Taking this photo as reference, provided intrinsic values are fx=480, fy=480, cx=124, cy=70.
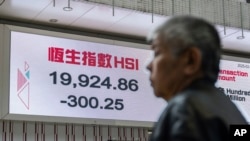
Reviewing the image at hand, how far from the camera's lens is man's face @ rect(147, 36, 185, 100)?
4.30 feet

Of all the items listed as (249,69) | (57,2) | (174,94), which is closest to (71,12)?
(57,2)

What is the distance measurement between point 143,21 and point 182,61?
6.09 meters

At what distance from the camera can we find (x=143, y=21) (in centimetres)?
734

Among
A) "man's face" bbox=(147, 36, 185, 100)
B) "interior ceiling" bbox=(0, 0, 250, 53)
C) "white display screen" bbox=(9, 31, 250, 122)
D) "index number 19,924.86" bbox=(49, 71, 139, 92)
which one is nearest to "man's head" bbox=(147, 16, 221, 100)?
"man's face" bbox=(147, 36, 185, 100)

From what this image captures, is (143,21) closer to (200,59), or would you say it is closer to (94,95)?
(94,95)

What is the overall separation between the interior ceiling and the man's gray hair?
528 centimetres

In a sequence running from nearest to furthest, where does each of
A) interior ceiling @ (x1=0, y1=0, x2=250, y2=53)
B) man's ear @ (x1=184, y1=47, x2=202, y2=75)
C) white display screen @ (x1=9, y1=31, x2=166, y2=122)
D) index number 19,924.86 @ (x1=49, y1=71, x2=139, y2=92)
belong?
man's ear @ (x1=184, y1=47, x2=202, y2=75) → interior ceiling @ (x1=0, y1=0, x2=250, y2=53) → white display screen @ (x1=9, y1=31, x2=166, y2=122) → index number 19,924.86 @ (x1=49, y1=71, x2=139, y2=92)

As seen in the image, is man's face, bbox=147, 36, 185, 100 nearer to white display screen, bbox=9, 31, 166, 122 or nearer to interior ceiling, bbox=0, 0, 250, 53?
interior ceiling, bbox=0, 0, 250, 53

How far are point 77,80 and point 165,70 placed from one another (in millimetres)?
5902

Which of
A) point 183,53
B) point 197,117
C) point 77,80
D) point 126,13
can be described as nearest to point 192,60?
point 183,53

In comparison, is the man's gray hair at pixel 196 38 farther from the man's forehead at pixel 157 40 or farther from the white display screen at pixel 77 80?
the white display screen at pixel 77 80

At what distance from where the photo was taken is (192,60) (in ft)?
4.24

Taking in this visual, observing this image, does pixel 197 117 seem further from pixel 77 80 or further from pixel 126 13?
pixel 77 80

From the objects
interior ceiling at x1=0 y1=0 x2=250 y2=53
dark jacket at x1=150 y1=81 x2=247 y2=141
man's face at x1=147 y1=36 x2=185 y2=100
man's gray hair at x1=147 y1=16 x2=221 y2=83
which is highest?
interior ceiling at x1=0 y1=0 x2=250 y2=53
